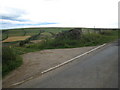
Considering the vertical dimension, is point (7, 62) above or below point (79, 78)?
above

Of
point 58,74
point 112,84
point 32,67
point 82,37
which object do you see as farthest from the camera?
point 82,37

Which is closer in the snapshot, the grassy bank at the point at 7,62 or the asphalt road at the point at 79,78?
the asphalt road at the point at 79,78

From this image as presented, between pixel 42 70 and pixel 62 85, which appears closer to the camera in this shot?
pixel 62 85

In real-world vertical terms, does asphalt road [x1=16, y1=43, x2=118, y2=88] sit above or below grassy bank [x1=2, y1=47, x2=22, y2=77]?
below

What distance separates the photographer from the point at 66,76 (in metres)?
5.89

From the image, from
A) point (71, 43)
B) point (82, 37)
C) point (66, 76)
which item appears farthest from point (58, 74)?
point (82, 37)

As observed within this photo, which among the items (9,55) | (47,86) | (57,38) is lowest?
(47,86)

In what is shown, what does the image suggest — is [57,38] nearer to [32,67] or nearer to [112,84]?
[32,67]

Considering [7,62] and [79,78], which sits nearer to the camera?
[79,78]

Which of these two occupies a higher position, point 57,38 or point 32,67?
point 57,38

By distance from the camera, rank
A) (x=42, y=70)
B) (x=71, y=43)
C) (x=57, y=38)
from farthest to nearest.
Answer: (x=57, y=38)
(x=71, y=43)
(x=42, y=70)

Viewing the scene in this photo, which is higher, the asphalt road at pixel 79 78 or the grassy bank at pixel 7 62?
the grassy bank at pixel 7 62

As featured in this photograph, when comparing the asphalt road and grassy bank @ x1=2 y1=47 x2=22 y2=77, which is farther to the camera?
grassy bank @ x1=2 y1=47 x2=22 y2=77

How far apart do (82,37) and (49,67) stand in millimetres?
10394
